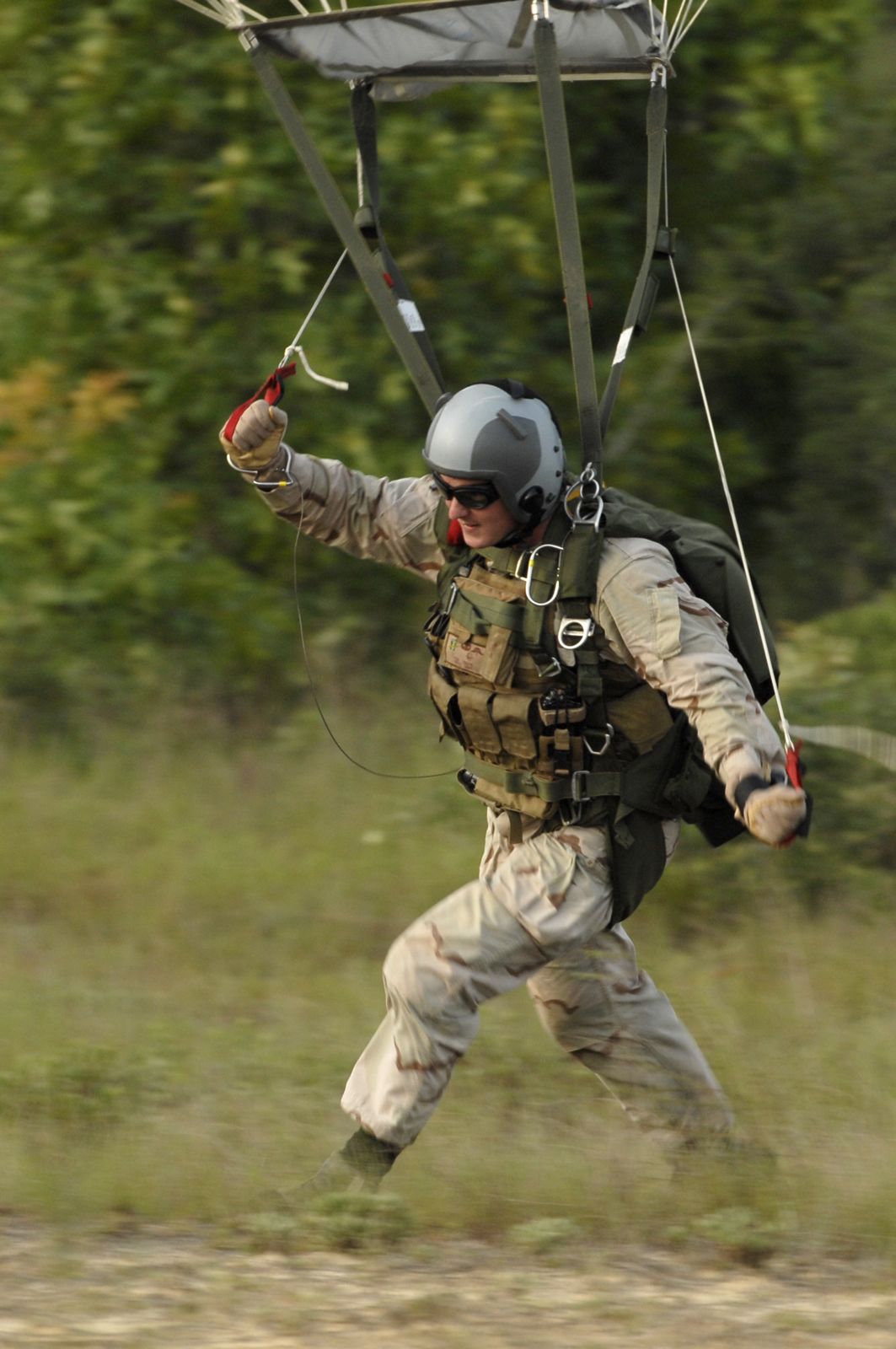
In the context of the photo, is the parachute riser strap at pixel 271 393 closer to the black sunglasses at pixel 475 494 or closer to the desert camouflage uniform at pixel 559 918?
the desert camouflage uniform at pixel 559 918

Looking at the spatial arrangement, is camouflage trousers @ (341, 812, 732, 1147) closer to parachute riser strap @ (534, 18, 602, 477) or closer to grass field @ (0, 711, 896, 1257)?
grass field @ (0, 711, 896, 1257)

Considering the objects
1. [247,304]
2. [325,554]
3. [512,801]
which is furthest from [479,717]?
[325,554]

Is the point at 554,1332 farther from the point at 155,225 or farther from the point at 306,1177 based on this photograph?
the point at 155,225

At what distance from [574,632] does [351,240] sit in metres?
1.25

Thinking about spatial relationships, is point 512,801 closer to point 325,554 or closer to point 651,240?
point 651,240

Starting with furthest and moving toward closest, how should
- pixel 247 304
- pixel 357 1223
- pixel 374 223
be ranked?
pixel 247 304, pixel 374 223, pixel 357 1223

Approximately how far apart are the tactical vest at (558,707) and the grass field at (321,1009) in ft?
2.56

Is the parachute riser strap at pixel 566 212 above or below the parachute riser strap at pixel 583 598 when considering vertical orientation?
above

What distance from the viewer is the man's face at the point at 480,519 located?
13.1ft

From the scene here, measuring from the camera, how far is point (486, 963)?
156 inches

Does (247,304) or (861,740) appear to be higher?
(247,304)

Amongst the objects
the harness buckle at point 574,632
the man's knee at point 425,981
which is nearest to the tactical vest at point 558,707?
the harness buckle at point 574,632

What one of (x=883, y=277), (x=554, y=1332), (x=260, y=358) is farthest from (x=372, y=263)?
(x=883, y=277)

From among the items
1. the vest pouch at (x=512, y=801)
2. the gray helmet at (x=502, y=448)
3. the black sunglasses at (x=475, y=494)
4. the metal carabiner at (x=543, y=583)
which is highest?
the gray helmet at (x=502, y=448)
